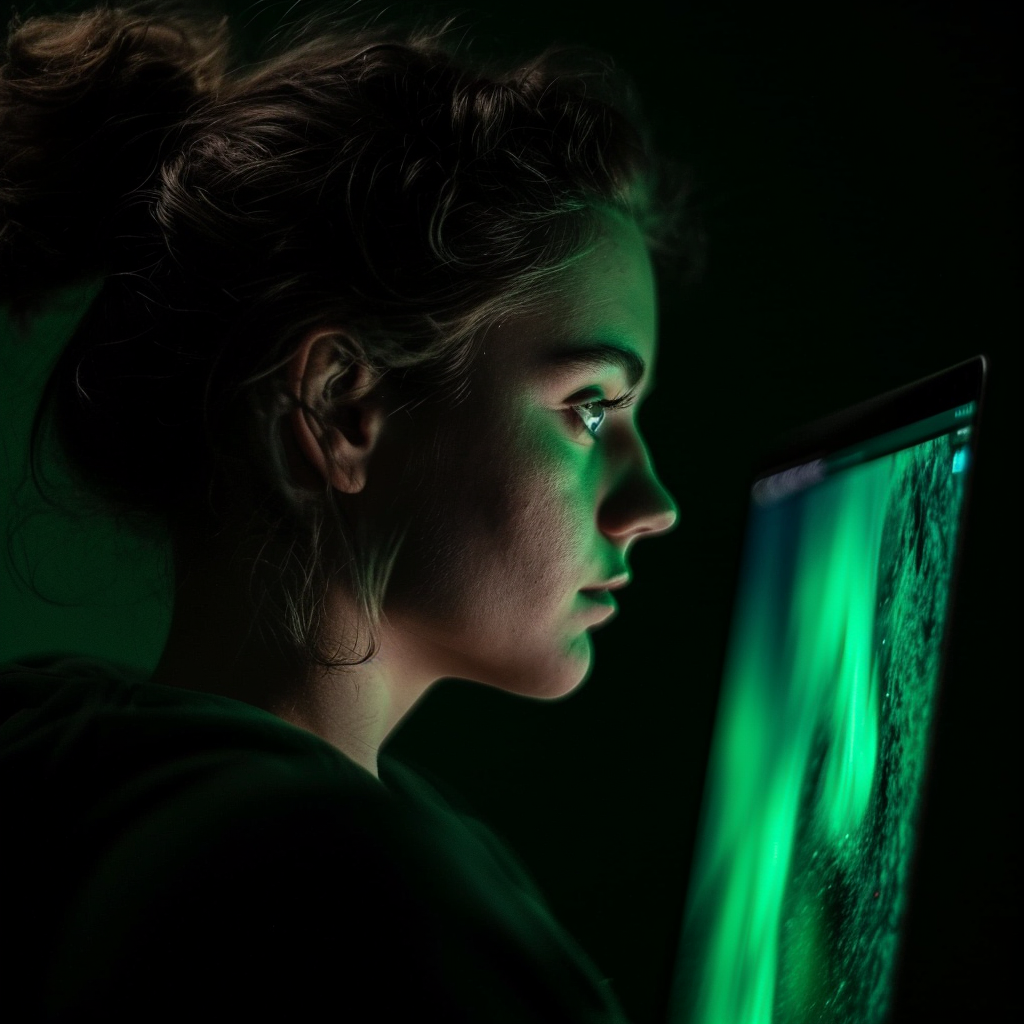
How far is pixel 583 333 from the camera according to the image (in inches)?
28.3

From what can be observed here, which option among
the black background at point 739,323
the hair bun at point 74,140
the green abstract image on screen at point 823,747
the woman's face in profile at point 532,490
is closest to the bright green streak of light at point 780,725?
the green abstract image on screen at point 823,747

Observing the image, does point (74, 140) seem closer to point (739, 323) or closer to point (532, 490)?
point (532, 490)

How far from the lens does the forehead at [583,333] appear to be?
713 millimetres

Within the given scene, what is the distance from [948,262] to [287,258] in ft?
2.40

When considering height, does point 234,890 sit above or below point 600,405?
below

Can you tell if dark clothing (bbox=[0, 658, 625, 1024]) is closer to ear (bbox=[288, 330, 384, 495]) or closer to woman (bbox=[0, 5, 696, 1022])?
woman (bbox=[0, 5, 696, 1022])

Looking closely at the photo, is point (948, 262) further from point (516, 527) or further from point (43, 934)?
point (43, 934)

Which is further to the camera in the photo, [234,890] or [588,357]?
[588,357]

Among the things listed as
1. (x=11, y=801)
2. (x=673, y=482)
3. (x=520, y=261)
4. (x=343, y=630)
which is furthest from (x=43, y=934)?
(x=673, y=482)

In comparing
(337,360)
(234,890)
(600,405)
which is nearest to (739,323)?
(600,405)

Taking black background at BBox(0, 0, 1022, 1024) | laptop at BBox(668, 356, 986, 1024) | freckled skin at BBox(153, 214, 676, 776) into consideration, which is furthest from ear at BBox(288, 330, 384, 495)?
black background at BBox(0, 0, 1022, 1024)

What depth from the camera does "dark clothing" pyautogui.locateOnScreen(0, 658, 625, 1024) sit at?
1.65 feet

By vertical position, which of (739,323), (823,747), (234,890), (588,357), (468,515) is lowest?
(234,890)

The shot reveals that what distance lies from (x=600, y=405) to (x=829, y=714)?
253 millimetres
